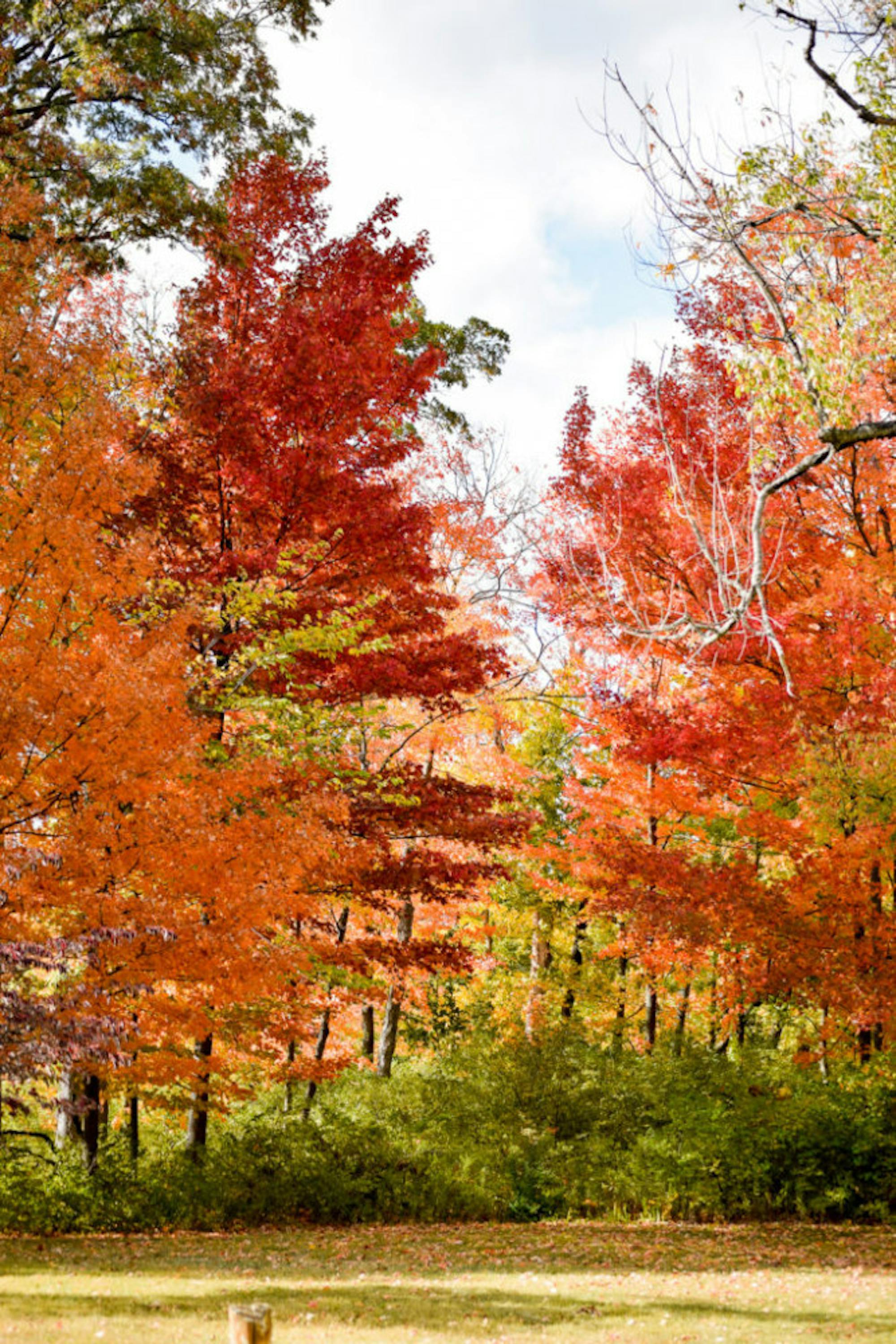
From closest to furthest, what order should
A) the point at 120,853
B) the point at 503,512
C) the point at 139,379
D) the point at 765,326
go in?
1. the point at 120,853
2. the point at 765,326
3. the point at 139,379
4. the point at 503,512

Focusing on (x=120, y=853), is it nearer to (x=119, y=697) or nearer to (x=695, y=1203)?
(x=119, y=697)

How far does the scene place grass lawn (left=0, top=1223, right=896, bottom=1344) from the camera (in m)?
6.73

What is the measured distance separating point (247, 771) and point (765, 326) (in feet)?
20.0

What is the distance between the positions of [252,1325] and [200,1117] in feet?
30.3

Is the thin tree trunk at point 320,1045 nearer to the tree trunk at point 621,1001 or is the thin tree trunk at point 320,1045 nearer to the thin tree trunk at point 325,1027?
the thin tree trunk at point 325,1027

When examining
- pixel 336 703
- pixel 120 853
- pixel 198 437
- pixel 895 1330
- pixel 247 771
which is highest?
pixel 198 437

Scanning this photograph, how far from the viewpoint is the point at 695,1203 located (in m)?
12.7

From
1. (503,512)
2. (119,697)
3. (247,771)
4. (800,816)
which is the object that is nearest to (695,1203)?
(800,816)

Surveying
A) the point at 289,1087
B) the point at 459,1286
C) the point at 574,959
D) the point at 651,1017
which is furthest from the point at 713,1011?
the point at 459,1286

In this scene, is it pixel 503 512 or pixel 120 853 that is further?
pixel 503 512

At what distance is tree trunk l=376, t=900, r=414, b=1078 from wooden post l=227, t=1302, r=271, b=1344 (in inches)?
533

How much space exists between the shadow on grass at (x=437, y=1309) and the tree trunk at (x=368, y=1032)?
14.3m

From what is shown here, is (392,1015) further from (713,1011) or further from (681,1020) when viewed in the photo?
(681,1020)

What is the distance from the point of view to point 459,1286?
27.3 feet
